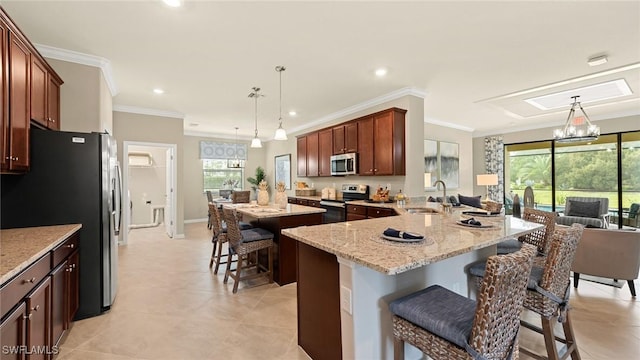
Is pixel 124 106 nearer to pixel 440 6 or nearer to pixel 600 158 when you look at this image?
pixel 440 6

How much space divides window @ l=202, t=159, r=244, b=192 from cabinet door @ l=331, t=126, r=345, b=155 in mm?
4506

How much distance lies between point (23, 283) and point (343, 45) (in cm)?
303

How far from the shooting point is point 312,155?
6.46m

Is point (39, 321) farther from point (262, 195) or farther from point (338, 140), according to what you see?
point (338, 140)

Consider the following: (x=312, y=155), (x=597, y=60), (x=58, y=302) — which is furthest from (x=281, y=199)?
(x=597, y=60)

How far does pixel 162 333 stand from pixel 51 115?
8.06 feet

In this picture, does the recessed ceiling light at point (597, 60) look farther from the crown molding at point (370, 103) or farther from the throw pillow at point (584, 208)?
the throw pillow at point (584, 208)

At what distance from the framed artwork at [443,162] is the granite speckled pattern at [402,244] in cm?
449

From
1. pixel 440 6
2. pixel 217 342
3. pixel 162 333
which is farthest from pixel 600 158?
pixel 162 333

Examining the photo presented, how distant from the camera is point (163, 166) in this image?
316 inches

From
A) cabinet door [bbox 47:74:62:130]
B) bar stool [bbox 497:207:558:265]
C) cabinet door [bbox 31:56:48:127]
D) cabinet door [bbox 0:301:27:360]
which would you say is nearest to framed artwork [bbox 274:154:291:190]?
cabinet door [bbox 47:74:62:130]

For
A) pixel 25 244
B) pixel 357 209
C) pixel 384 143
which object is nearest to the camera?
pixel 25 244

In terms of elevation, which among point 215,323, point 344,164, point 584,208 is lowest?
point 215,323

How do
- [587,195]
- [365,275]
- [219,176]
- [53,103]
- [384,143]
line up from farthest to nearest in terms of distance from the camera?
[219,176]
[587,195]
[384,143]
[53,103]
[365,275]
